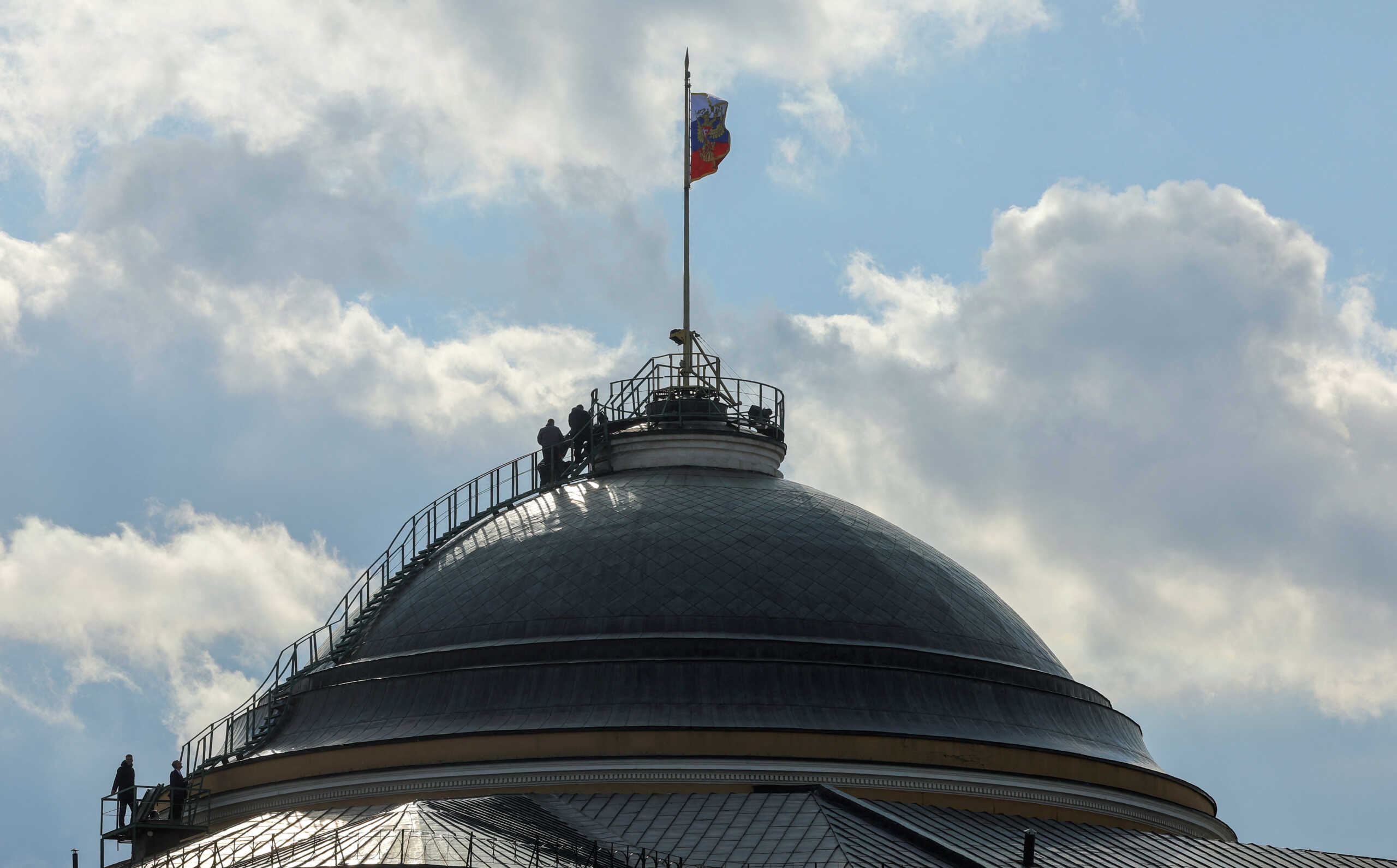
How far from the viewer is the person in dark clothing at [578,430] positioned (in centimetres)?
4434

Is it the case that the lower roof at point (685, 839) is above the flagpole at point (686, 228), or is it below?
below

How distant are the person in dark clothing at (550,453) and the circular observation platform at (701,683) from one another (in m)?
2.87

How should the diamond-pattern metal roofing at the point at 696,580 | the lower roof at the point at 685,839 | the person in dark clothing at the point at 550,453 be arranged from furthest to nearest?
the person in dark clothing at the point at 550,453, the diamond-pattern metal roofing at the point at 696,580, the lower roof at the point at 685,839

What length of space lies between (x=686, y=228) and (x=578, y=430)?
6.21m

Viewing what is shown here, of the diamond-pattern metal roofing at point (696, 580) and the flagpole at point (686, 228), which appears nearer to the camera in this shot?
the diamond-pattern metal roofing at point (696, 580)

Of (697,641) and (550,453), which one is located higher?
(550,453)

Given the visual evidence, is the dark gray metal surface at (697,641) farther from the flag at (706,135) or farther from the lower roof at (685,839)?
the flag at (706,135)

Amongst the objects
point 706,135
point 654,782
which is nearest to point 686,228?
point 706,135

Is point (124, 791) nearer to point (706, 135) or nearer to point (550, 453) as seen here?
point (550, 453)

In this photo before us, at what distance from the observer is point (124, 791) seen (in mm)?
35625

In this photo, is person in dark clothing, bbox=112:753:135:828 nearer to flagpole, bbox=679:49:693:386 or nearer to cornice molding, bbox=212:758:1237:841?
cornice molding, bbox=212:758:1237:841

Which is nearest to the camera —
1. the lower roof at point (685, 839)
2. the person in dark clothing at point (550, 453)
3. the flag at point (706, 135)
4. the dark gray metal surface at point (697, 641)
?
the lower roof at point (685, 839)

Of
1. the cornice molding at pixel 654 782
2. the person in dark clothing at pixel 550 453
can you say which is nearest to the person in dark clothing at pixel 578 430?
the person in dark clothing at pixel 550 453

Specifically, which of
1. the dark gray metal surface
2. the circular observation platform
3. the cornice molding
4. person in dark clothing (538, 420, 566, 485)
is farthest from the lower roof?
person in dark clothing (538, 420, 566, 485)
